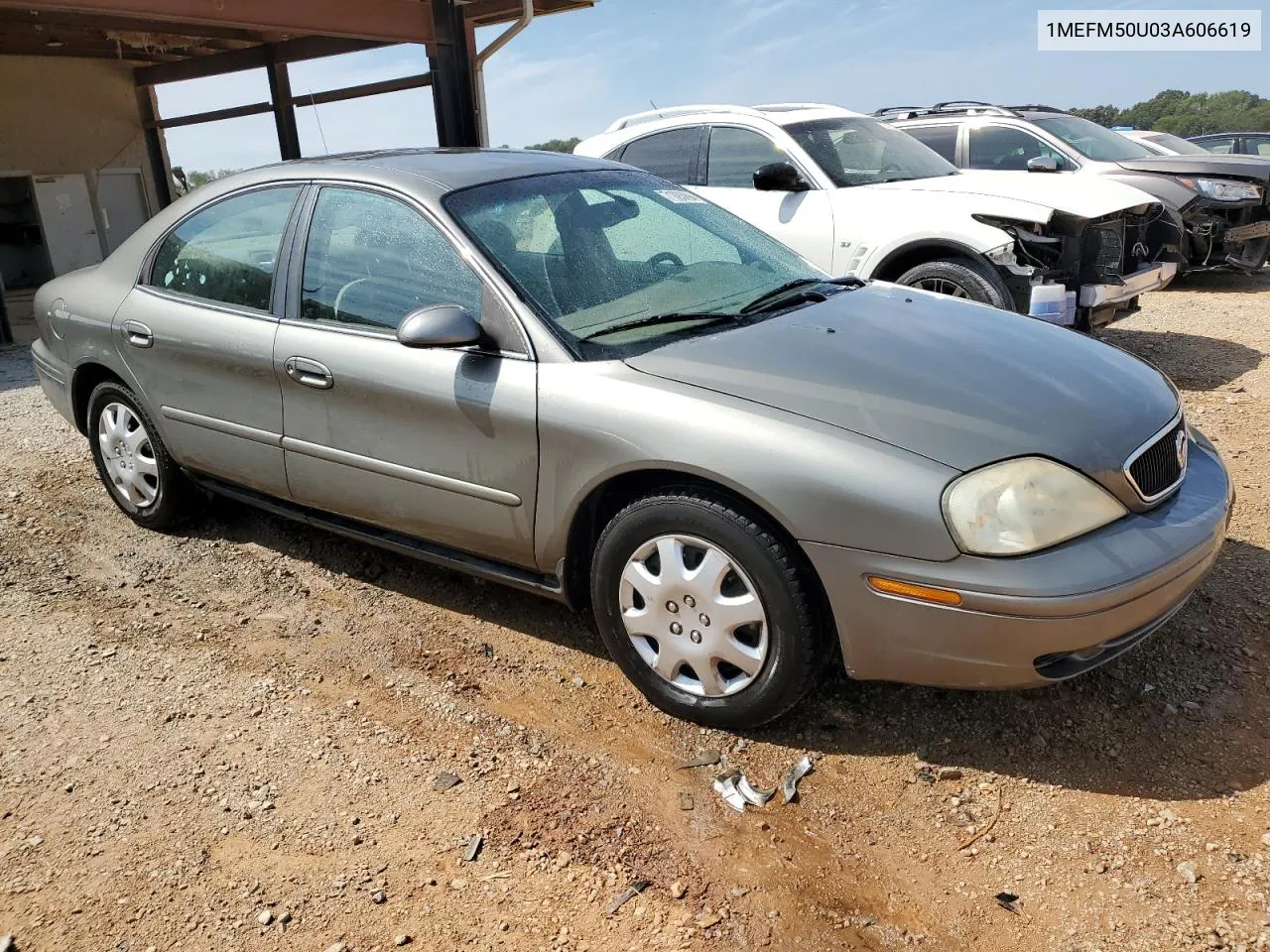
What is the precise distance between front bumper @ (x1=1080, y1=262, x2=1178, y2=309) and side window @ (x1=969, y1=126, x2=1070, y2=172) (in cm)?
286

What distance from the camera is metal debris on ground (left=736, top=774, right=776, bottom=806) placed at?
105 inches

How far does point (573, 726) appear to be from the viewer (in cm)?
304

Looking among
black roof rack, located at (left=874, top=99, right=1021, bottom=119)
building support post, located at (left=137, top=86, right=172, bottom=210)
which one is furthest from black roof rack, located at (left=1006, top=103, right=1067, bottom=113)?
building support post, located at (left=137, top=86, right=172, bottom=210)

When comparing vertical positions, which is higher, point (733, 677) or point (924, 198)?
point (924, 198)

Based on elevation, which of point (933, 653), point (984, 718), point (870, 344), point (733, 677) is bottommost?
point (984, 718)

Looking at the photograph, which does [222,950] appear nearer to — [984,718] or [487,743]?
[487,743]

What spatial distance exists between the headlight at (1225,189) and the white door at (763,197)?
494cm

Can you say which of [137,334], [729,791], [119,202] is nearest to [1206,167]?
[729,791]

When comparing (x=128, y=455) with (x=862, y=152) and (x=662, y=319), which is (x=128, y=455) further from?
(x=862, y=152)

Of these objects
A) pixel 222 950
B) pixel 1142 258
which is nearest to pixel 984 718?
pixel 222 950

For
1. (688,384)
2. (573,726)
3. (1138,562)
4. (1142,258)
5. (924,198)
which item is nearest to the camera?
(1138,562)

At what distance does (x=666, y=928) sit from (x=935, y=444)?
1329 mm

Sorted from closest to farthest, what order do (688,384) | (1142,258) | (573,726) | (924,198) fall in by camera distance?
(688,384), (573,726), (924,198), (1142,258)

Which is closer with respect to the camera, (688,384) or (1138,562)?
(1138,562)
